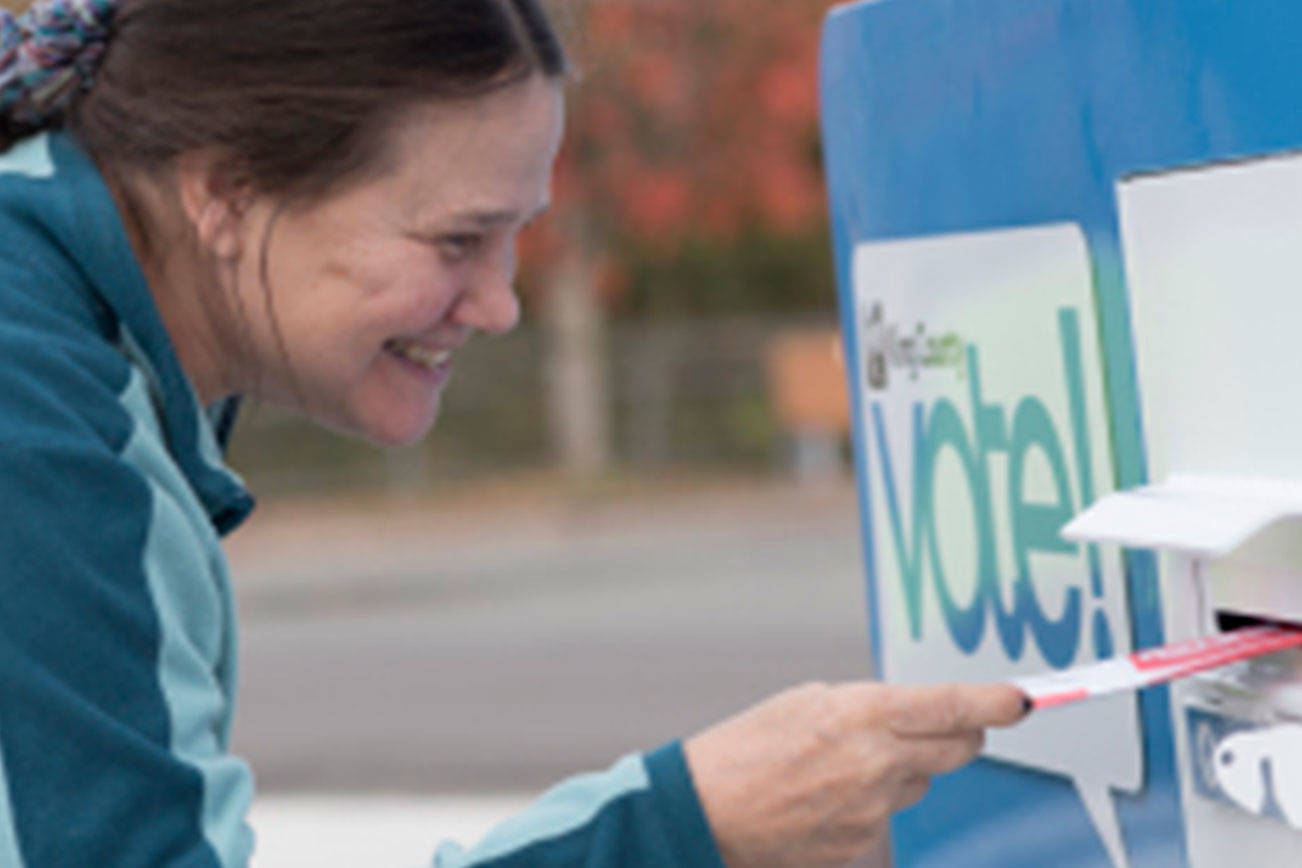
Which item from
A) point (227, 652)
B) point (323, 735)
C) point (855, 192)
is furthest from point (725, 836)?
point (323, 735)

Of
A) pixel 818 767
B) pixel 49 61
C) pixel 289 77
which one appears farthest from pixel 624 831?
pixel 49 61

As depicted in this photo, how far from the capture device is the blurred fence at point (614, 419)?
13867 millimetres

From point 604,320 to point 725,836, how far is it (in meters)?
14.0

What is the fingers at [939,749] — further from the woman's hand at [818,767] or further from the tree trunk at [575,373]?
the tree trunk at [575,373]

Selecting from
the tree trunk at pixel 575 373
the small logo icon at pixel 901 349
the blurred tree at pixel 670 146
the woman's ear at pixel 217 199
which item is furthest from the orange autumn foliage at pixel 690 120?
the woman's ear at pixel 217 199

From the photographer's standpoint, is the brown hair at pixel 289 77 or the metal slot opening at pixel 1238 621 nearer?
the metal slot opening at pixel 1238 621

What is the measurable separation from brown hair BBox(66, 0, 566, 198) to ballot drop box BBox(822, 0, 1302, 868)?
12.3 inches

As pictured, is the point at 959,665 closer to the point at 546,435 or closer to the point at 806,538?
the point at 806,538

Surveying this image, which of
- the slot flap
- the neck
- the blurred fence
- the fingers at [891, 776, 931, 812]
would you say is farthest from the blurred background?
the slot flap

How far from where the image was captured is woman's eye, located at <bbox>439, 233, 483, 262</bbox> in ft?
4.66

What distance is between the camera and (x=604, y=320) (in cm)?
1524

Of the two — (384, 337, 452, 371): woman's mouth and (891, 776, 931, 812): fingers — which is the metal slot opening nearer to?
(891, 776, 931, 812): fingers

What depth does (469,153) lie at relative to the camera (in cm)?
139

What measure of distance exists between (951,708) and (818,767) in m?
0.10
